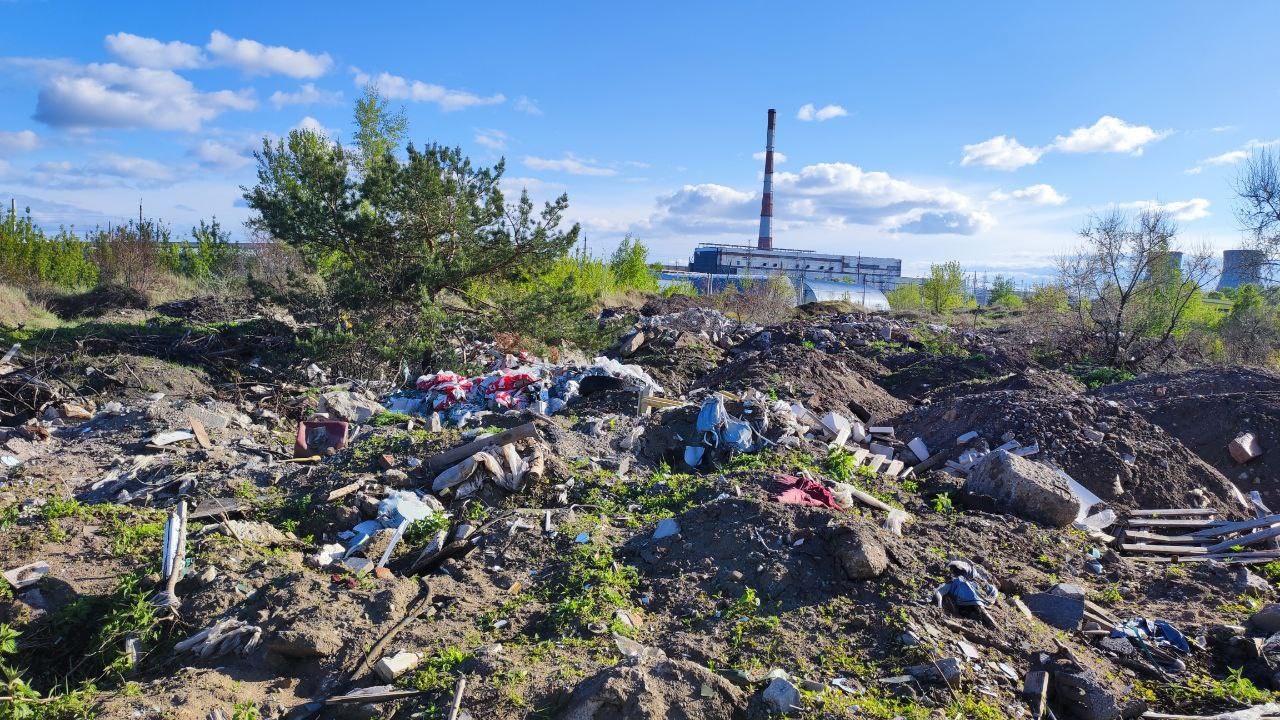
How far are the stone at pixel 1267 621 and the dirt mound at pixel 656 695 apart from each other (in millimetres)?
3036

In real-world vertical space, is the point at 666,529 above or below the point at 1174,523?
above

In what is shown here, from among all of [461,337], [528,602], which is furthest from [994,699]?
[461,337]

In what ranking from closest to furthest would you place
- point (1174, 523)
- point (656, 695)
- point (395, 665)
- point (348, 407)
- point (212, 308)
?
point (656, 695) → point (395, 665) → point (1174, 523) → point (348, 407) → point (212, 308)

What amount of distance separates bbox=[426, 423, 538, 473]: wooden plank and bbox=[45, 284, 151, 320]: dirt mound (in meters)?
15.8

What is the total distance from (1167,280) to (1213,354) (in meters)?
2.47

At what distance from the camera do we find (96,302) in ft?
57.1

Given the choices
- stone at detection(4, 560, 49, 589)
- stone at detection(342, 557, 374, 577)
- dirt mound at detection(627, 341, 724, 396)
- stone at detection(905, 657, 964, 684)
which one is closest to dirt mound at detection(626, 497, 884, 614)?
stone at detection(905, 657, 964, 684)

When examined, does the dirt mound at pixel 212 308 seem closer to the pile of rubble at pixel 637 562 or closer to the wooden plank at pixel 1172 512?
the pile of rubble at pixel 637 562

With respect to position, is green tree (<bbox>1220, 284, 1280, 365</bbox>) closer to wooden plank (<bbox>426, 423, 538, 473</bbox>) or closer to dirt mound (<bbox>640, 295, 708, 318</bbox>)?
dirt mound (<bbox>640, 295, 708, 318</bbox>)

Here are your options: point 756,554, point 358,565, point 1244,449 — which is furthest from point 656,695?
point 1244,449

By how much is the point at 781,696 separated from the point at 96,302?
20.8 metres

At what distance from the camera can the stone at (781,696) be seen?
103 inches

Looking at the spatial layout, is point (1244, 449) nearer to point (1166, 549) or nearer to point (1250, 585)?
point (1166, 549)

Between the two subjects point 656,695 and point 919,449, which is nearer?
point 656,695
